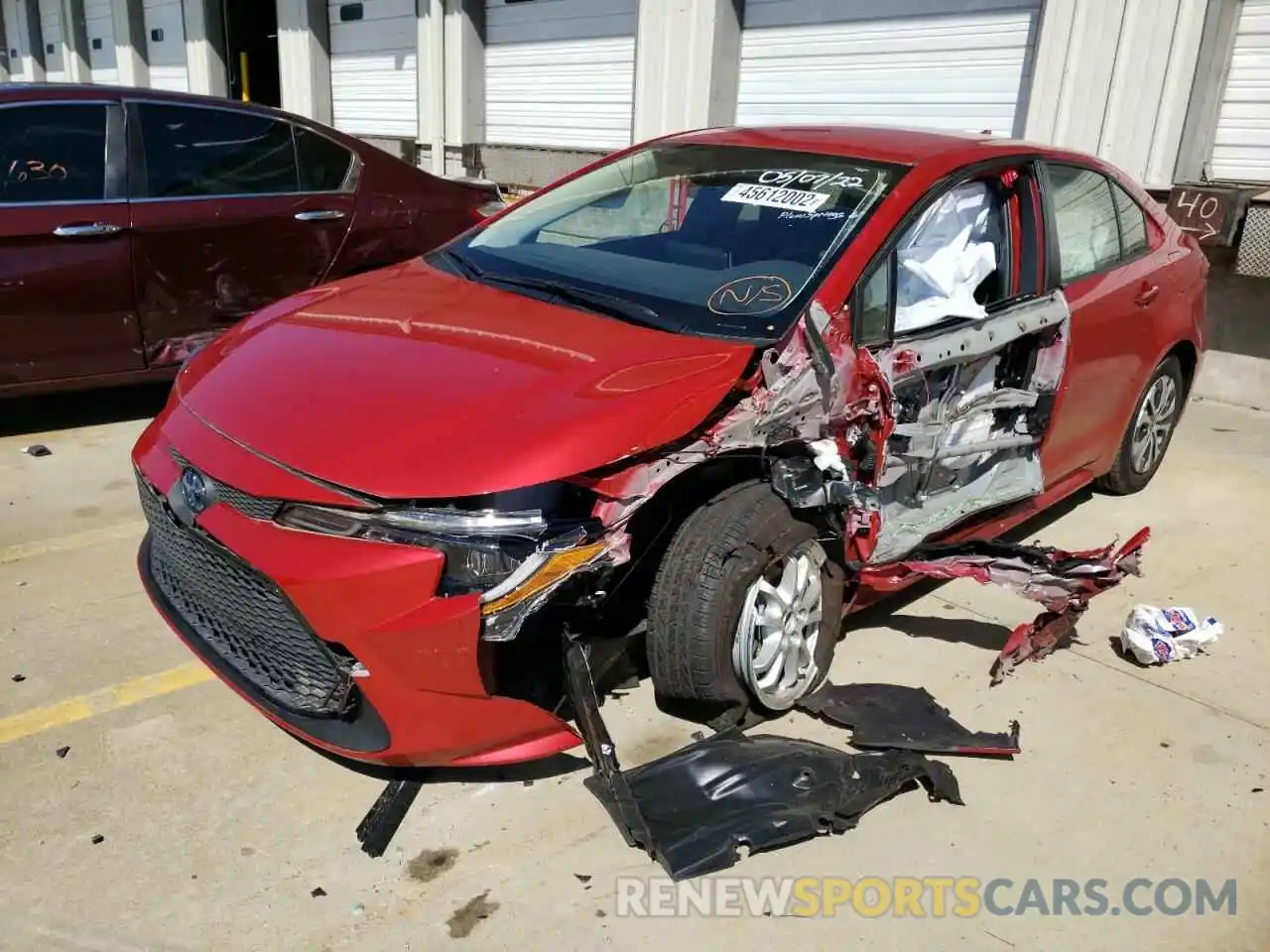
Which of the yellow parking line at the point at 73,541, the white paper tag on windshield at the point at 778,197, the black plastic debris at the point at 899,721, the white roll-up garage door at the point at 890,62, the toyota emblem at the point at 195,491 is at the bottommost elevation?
the yellow parking line at the point at 73,541

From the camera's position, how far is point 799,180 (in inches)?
132

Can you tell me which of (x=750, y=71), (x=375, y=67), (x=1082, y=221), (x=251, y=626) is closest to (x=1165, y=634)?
(x=1082, y=221)

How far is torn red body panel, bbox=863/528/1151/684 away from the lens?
3.25 metres

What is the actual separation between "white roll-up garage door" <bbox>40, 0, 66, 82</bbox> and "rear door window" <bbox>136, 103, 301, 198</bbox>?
20.0 m

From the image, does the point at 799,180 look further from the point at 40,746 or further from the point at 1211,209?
the point at 1211,209

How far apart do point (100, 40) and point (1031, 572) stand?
22.6m

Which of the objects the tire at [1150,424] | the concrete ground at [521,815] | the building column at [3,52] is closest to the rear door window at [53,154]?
the concrete ground at [521,815]

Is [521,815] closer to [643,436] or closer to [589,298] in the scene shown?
[643,436]

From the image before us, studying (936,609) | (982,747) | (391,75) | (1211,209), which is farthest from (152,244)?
(391,75)

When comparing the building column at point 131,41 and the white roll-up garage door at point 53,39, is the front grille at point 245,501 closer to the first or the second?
the building column at point 131,41

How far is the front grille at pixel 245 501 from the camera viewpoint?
240cm

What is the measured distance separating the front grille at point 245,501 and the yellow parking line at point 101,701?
681mm

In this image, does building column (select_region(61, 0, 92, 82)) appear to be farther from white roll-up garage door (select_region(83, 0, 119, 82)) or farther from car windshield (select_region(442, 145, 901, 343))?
car windshield (select_region(442, 145, 901, 343))

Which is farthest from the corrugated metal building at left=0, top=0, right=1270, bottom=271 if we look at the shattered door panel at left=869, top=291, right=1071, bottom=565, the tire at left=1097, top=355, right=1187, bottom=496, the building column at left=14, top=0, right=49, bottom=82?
the building column at left=14, top=0, right=49, bottom=82
